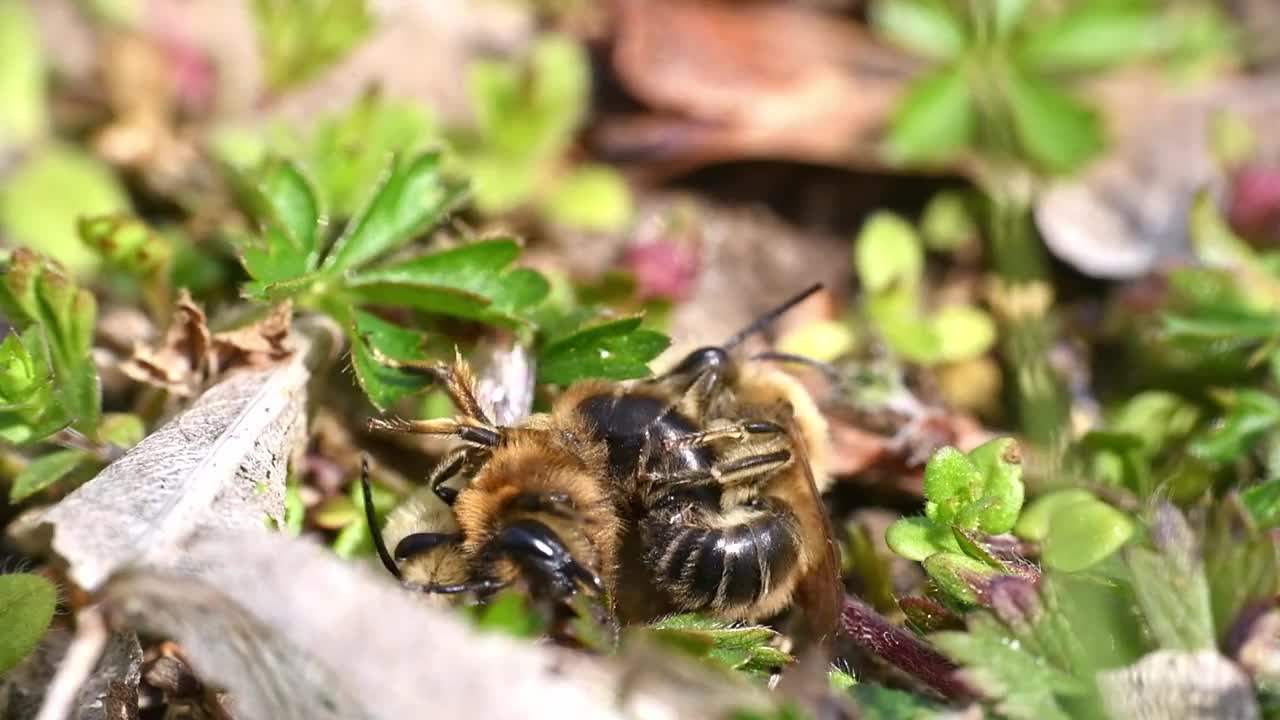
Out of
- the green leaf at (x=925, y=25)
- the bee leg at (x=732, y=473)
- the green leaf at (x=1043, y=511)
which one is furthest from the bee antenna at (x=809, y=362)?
the green leaf at (x=925, y=25)

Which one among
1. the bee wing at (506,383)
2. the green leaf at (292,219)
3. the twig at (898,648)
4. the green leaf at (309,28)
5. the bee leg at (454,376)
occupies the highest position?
the green leaf at (309,28)

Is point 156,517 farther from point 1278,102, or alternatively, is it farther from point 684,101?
point 1278,102

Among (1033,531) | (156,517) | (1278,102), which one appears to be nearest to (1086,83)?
(1278,102)

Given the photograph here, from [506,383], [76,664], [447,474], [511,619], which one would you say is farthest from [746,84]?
[76,664]

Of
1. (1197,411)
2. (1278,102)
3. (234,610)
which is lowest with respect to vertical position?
(1197,411)

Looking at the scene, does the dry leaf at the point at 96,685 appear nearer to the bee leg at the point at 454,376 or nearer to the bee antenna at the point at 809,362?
the bee leg at the point at 454,376

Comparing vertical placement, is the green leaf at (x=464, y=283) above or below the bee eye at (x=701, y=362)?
above

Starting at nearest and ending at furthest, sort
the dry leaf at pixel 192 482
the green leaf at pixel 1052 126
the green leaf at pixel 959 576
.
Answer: the dry leaf at pixel 192 482
the green leaf at pixel 959 576
the green leaf at pixel 1052 126

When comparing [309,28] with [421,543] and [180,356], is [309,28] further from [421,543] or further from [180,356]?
[421,543]
